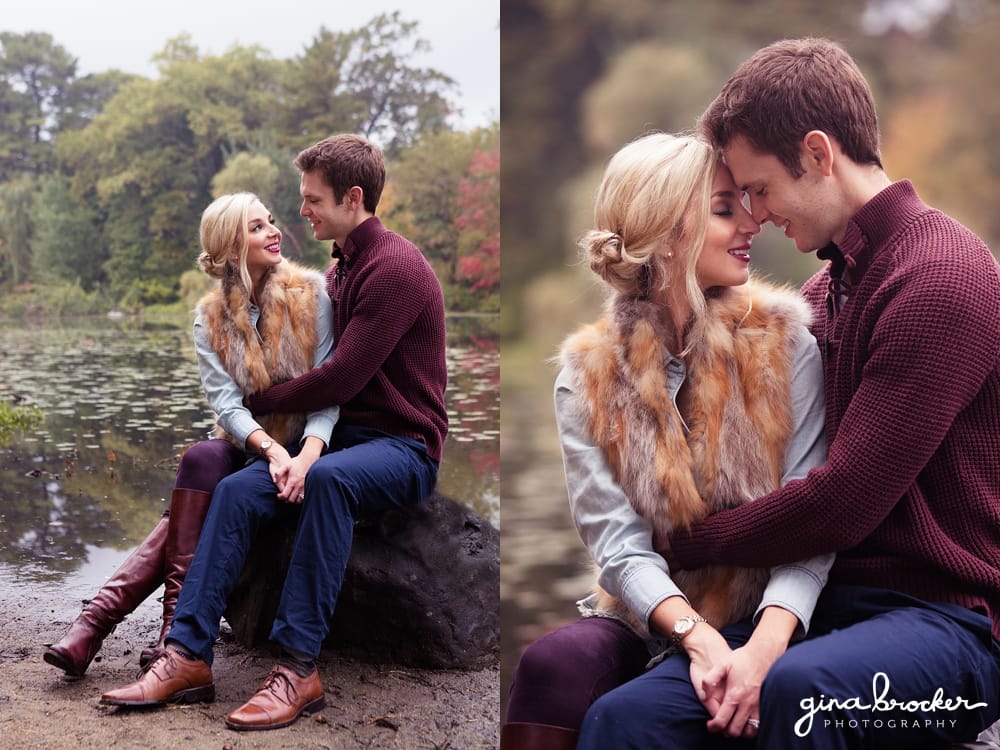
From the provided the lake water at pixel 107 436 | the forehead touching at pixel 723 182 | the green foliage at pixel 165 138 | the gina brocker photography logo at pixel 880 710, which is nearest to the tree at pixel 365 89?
the green foliage at pixel 165 138

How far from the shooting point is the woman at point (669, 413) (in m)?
1.71

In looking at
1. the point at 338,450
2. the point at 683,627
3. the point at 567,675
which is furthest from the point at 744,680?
the point at 338,450

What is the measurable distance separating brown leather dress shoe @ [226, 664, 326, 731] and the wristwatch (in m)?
1.24

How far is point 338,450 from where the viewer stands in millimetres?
3000

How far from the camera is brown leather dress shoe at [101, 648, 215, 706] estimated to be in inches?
102

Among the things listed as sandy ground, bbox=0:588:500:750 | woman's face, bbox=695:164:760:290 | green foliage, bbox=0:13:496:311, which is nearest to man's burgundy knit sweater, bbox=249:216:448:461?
sandy ground, bbox=0:588:500:750

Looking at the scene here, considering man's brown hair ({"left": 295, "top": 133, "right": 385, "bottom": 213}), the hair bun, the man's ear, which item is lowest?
the hair bun

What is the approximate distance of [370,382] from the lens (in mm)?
3018

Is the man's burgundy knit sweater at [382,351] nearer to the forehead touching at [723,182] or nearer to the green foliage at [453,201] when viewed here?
the forehead touching at [723,182]

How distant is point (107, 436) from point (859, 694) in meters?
4.34

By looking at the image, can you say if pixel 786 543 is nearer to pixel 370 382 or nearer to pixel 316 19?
pixel 370 382

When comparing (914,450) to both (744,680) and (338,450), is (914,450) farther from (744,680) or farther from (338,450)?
(338,450)

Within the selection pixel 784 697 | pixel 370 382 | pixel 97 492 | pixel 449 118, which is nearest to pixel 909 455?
pixel 784 697

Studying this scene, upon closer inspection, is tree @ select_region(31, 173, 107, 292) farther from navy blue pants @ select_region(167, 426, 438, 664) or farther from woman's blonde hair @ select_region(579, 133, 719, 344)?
woman's blonde hair @ select_region(579, 133, 719, 344)
